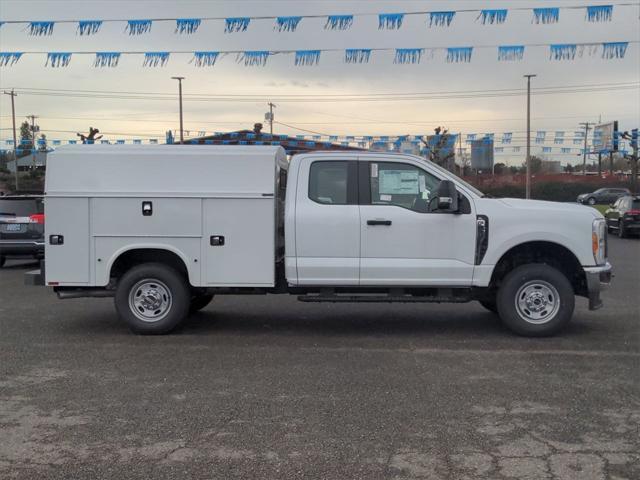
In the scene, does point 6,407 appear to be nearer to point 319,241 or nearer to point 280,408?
point 280,408

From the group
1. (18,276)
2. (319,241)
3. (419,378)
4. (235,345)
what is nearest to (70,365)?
(235,345)

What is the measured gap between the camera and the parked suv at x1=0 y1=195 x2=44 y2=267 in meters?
13.5

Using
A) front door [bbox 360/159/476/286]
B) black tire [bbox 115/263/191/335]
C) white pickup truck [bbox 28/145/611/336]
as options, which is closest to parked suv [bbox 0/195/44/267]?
white pickup truck [bbox 28/145/611/336]

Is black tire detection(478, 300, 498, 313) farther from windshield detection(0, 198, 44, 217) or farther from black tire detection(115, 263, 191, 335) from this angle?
windshield detection(0, 198, 44, 217)

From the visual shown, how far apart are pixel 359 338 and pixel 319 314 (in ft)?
5.21

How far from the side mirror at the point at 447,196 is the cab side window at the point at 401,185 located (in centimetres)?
25

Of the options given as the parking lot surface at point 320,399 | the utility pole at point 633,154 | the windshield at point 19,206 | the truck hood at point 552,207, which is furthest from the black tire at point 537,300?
the utility pole at point 633,154

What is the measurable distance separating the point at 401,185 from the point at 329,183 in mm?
847

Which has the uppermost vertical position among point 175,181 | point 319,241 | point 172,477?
point 175,181

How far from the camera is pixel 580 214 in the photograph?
23.7 ft

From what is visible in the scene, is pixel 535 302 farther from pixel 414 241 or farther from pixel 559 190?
pixel 559 190

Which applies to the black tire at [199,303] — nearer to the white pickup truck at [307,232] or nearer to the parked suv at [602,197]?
the white pickup truck at [307,232]

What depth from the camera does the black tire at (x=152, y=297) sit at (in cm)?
747

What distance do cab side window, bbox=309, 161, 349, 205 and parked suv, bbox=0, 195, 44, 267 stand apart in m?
8.38
